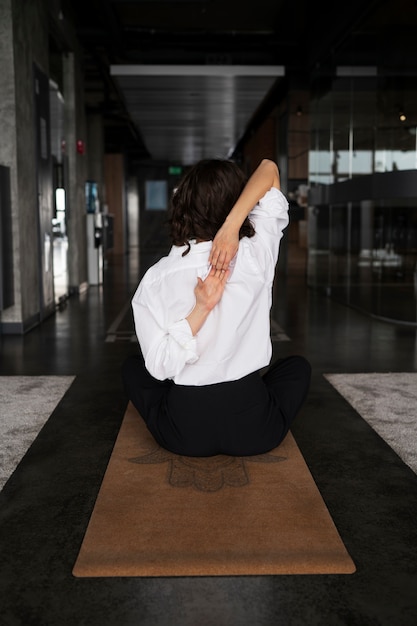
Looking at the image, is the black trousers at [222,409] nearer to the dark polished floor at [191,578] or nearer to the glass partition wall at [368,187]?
the dark polished floor at [191,578]

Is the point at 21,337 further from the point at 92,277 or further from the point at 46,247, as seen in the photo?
the point at 92,277

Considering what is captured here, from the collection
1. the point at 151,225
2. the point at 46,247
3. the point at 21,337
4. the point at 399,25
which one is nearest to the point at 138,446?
the point at 21,337

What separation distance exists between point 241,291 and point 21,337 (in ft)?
13.0

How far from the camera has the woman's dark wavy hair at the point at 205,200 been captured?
2.20m

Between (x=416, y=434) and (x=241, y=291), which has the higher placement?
(x=241, y=291)

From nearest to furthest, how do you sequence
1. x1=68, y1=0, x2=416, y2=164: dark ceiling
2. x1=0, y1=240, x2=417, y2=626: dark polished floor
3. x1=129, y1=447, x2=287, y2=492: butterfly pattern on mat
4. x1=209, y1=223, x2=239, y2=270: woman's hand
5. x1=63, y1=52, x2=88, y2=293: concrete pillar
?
x1=0, y1=240, x2=417, y2=626: dark polished floor, x1=209, y1=223, x2=239, y2=270: woman's hand, x1=129, y1=447, x2=287, y2=492: butterfly pattern on mat, x1=68, y1=0, x2=416, y2=164: dark ceiling, x1=63, y1=52, x2=88, y2=293: concrete pillar

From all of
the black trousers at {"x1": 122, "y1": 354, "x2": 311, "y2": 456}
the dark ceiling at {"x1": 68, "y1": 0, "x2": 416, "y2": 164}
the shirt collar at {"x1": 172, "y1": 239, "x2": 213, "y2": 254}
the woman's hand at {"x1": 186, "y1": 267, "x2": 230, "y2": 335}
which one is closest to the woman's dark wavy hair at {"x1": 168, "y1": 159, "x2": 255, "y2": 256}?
the shirt collar at {"x1": 172, "y1": 239, "x2": 213, "y2": 254}

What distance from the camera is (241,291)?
229cm

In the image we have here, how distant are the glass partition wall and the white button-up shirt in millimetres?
4477

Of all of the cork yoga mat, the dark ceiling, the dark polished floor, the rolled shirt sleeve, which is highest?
the dark ceiling

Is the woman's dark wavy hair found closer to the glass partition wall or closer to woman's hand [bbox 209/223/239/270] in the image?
woman's hand [bbox 209/223/239/270]

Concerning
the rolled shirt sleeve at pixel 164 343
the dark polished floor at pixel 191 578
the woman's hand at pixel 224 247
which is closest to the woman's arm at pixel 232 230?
the woman's hand at pixel 224 247

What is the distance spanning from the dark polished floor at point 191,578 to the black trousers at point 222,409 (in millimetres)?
278

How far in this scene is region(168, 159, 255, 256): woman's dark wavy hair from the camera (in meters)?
2.20
